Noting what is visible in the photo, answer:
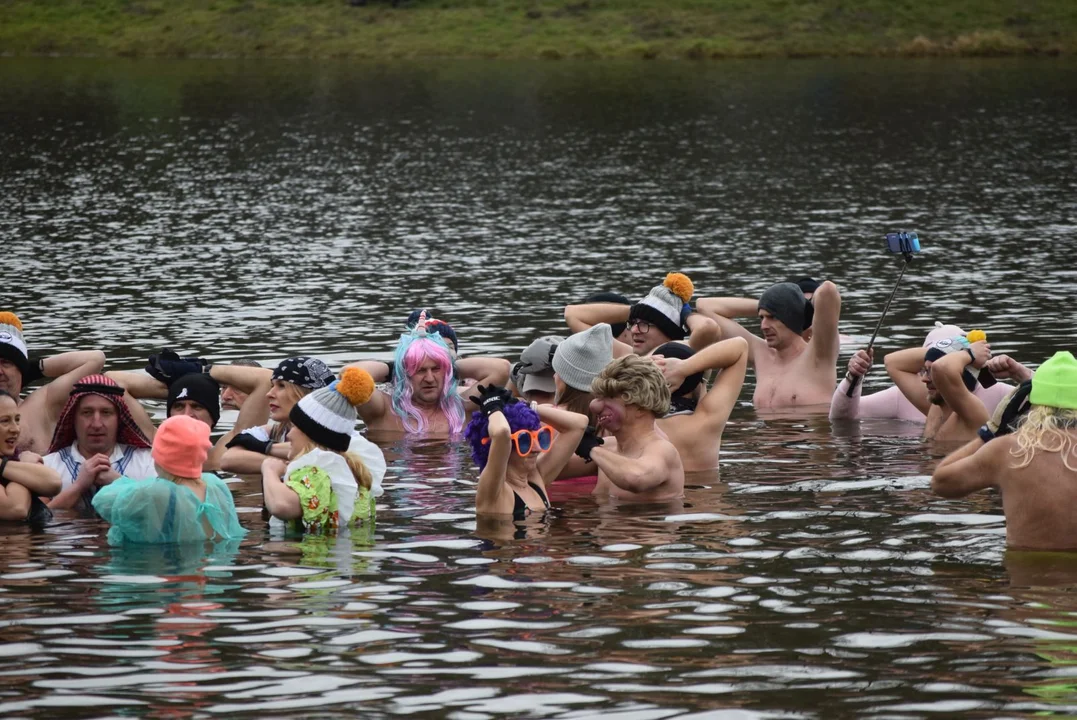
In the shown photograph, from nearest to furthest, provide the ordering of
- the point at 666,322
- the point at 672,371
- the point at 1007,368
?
→ the point at 672,371, the point at 1007,368, the point at 666,322

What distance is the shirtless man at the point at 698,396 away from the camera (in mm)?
14812

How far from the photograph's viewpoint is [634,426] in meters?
13.7

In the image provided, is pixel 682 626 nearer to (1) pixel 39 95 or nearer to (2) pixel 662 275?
(2) pixel 662 275

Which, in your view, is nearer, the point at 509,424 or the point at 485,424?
the point at 509,424

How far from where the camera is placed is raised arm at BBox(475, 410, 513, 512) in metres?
12.5

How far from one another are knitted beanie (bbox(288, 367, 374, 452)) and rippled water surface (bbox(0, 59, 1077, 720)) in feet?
3.24

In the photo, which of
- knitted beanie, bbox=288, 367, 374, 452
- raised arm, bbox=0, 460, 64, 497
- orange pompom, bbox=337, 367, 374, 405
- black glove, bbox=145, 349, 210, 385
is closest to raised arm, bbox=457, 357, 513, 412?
black glove, bbox=145, 349, 210, 385

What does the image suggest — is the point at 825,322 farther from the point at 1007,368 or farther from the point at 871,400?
the point at 1007,368

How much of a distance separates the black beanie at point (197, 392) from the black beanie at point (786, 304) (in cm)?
696

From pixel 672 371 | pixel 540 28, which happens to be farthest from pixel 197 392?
pixel 540 28

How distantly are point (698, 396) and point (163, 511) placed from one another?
18.0 ft

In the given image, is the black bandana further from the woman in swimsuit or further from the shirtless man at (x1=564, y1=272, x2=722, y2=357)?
the shirtless man at (x1=564, y1=272, x2=722, y2=357)

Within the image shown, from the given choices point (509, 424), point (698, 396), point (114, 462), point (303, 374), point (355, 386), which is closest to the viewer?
point (355, 386)

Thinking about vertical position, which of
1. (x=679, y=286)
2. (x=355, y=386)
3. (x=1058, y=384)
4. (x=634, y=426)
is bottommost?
(x=634, y=426)
